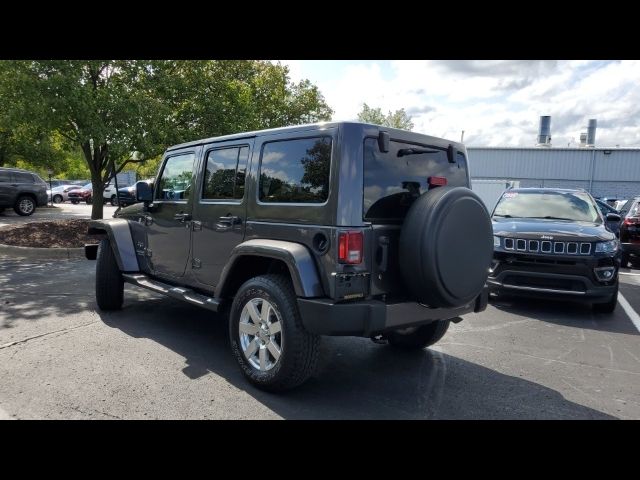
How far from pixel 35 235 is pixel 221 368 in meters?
8.72

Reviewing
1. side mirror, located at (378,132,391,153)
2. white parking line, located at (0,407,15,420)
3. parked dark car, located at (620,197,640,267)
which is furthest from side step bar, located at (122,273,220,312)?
parked dark car, located at (620,197,640,267)

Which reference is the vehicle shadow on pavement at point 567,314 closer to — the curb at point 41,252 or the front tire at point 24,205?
the curb at point 41,252

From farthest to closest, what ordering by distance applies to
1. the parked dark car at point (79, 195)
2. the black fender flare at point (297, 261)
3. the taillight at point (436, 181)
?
the parked dark car at point (79, 195) < the taillight at point (436, 181) < the black fender flare at point (297, 261)

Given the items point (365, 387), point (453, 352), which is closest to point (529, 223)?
point (453, 352)

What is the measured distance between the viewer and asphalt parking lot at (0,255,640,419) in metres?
3.30

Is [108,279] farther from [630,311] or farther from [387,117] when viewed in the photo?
[387,117]

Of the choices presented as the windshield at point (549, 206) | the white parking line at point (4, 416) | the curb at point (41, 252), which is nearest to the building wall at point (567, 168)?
the windshield at point (549, 206)

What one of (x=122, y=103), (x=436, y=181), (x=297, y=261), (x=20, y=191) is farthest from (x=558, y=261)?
(x=20, y=191)

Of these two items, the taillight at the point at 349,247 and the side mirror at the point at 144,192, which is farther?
the side mirror at the point at 144,192

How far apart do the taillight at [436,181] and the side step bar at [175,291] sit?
6.69 ft

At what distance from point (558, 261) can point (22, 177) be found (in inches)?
759

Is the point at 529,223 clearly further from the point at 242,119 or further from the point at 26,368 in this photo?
the point at 242,119

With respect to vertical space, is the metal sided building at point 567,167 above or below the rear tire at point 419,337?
above

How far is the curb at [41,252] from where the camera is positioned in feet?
30.3
